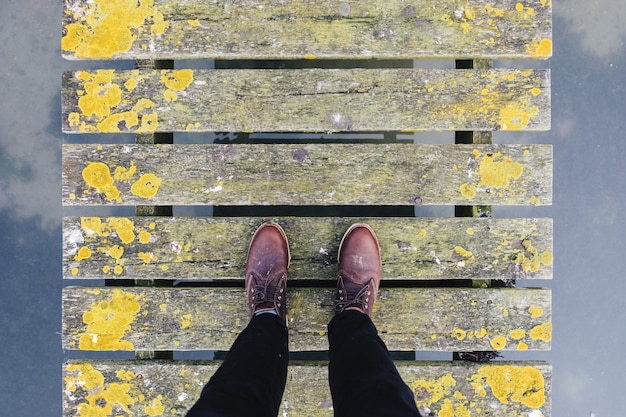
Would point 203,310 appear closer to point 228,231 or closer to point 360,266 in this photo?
→ point 228,231

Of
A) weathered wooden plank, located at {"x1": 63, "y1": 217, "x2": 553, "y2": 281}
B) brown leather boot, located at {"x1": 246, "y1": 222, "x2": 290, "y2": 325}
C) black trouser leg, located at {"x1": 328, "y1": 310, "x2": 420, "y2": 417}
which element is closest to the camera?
black trouser leg, located at {"x1": 328, "y1": 310, "x2": 420, "y2": 417}

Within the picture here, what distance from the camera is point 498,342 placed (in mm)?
1704

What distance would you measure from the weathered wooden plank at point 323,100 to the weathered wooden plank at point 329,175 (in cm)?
9

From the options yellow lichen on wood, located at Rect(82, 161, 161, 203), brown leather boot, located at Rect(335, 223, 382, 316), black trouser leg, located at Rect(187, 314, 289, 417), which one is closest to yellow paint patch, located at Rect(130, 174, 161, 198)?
yellow lichen on wood, located at Rect(82, 161, 161, 203)

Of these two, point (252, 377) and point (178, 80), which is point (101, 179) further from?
point (252, 377)

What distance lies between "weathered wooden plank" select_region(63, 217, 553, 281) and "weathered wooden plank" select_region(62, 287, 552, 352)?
0.24 ft

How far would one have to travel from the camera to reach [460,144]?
5.52 ft

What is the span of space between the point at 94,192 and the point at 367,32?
1251 mm

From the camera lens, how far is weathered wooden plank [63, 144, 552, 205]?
65.8 inches

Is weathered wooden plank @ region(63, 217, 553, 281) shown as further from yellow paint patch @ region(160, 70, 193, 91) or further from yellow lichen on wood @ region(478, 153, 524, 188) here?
yellow paint patch @ region(160, 70, 193, 91)

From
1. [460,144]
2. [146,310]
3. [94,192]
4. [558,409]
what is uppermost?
[460,144]

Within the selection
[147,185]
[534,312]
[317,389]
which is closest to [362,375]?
[317,389]

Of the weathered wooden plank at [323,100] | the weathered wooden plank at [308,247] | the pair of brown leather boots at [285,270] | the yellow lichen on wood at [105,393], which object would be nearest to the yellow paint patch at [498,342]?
the weathered wooden plank at [308,247]

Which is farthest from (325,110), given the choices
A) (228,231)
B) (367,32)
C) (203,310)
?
(203,310)
